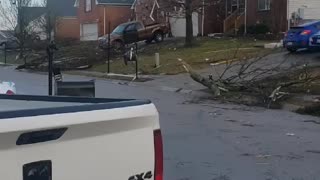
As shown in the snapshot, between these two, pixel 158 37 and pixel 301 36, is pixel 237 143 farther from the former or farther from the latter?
pixel 158 37

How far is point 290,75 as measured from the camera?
2105 cm

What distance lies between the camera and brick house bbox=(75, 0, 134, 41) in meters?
64.8

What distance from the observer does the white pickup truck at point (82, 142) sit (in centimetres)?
306

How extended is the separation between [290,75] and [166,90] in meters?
4.57

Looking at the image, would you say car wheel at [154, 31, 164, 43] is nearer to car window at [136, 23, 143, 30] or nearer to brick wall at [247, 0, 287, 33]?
car window at [136, 23, 143, 30]

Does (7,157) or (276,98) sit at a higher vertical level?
(7,157)

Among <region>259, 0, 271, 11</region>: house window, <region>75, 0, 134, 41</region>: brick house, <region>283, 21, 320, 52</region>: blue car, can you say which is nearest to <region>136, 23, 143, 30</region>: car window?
<region>259, 0, 271, 11</region>: house window

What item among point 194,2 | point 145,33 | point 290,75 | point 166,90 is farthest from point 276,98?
point 145,33

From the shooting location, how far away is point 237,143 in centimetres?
1126

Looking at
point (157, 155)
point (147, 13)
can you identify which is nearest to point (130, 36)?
point (147, 13)

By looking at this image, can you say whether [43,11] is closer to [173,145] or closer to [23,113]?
[173,145]

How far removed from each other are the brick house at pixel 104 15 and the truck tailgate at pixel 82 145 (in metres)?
60.3

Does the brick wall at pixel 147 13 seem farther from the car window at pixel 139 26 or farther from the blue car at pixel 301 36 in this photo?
the blue car at pixel 301 36

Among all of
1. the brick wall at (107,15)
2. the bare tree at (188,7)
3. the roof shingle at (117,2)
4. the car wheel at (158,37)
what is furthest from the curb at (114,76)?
the roof shingle at (117,2)
